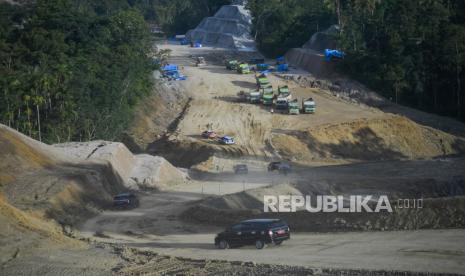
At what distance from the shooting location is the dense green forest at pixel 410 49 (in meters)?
93.8

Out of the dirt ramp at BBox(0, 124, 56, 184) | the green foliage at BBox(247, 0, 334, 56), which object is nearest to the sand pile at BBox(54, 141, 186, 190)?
the dirt ramp at BBox(0, 124, 56, 184)

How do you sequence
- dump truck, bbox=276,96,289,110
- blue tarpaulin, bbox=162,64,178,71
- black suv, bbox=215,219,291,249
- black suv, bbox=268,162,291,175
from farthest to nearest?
blue tarpaulin, bbox=162,64,178,71 → dump truck, bbox=276,96,289,110 → black suv, bbox=268,162,291,175 → black suv, bbox=215,219,291,249

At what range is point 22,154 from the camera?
50.9m

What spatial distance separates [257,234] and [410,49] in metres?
67.6

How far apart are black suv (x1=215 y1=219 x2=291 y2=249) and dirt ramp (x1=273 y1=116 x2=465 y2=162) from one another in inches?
1588

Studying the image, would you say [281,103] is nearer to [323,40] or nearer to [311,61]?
[311,61]

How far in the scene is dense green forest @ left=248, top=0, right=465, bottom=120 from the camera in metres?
93.8

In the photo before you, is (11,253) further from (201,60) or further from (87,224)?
(201,60)

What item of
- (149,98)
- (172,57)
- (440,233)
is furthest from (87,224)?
(172,57)

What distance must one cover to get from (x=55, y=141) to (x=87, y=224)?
101 feet

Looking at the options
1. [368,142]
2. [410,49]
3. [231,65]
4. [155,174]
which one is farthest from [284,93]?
[155,174]

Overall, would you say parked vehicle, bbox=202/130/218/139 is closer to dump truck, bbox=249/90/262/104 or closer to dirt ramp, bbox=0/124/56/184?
dump truck, bbox=249/90/262/104

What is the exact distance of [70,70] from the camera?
8038cm

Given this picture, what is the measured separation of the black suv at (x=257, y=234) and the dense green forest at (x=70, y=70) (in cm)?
4105
